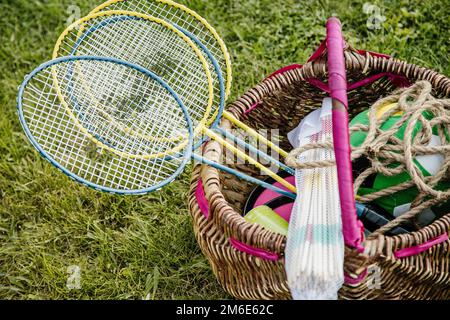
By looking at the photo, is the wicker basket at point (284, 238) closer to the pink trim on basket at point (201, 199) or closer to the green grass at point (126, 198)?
the pink trim on basket at point (201, 199)

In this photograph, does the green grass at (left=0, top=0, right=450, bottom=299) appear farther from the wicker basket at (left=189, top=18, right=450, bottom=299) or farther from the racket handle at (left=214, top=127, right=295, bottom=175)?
the racket handle at (left=214, top=127, right=295, bottom=175)

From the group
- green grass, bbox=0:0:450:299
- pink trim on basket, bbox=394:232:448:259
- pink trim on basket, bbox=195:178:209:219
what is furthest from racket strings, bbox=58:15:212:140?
pink trim on basket, bbox=394:232:448:259

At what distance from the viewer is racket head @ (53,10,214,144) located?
1898 millimetres

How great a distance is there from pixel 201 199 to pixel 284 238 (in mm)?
319

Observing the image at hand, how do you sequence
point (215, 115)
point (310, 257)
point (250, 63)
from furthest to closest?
point (250, 63), point (215, 115), point (310, 257)

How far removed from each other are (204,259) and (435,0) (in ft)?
5.58

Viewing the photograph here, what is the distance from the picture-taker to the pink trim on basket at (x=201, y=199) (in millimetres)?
1694

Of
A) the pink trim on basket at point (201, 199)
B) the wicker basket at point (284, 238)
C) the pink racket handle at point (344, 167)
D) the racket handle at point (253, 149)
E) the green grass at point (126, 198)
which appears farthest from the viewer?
the green grass at point (126, 198)

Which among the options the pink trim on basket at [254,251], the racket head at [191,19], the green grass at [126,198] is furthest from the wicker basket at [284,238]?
the green grass at [126,198]

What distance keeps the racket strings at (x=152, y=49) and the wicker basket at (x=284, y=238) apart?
0.13 meters

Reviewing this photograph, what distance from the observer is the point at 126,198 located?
231cm
